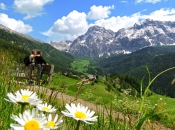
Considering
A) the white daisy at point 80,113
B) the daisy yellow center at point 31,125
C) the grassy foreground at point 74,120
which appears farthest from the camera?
the grassy foreground at point 74,120

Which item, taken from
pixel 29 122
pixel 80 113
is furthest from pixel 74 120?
pixel 29 122

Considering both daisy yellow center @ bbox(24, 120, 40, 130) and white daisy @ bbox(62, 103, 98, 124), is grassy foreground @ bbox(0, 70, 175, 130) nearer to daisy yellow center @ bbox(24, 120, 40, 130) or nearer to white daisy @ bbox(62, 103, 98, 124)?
white daisy @ bbox(62, 103, 98, 124)

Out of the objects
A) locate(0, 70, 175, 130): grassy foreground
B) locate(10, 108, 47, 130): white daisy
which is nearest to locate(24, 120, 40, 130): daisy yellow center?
locate(10, 108, 47, 130): white daisy

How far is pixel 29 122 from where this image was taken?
87cm

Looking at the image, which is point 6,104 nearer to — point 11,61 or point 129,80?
point 11,61

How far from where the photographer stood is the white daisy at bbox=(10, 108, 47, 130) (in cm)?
83

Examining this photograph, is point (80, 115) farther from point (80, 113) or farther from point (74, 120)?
point (74, 120)

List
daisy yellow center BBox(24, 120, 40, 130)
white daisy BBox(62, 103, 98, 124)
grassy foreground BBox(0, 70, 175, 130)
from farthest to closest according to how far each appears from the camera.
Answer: grassy foreground BBox(0, 70, 175, 130) < white daisy BBox(62, 103, 98, 124) < daisy yellow center BBox(24, 120, 40, 130)

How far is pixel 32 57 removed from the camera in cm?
1316

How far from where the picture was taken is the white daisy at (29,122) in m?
0.83

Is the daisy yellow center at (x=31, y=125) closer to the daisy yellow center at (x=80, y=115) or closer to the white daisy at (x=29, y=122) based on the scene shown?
the white daisy at (x=29, y=122)

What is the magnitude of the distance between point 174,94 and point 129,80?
9069 centimetres

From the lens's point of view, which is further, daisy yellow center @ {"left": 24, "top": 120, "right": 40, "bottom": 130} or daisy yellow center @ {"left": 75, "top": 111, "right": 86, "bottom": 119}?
daisy yellow center @ {"left": 75, "top": 111, "right": 86, "bottom": 119}

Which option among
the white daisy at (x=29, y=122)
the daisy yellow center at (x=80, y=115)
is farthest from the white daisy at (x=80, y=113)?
the white daisy at (x=29, y=122)
